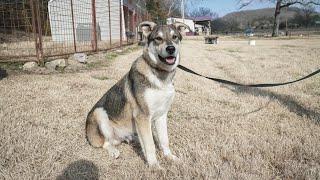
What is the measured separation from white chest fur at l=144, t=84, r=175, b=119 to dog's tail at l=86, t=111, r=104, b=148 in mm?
785

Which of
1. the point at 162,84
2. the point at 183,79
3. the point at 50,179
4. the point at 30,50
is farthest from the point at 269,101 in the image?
the point at 30,50

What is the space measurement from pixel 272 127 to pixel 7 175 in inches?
132

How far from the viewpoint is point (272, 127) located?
452 centimetres

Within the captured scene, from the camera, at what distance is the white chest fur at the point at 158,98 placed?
3.30 metres

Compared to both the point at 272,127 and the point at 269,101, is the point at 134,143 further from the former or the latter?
the point at 269,101

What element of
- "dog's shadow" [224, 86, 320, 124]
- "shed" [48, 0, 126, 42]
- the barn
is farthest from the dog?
the barn

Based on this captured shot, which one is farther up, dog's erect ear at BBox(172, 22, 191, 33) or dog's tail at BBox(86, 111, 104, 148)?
dog's erect ear at BBox(172, 22, 191, 33)

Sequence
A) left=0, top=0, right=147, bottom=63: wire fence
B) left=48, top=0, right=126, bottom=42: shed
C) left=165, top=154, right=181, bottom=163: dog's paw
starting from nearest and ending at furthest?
left=165, top=154, right=181, bottom=163: dog's paw < left=0, top=0, right=147, bottom=63: wire fence < left=48, top=0, right=126, bottom=42: shed

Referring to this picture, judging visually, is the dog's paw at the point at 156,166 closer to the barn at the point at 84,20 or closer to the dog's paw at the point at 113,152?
the dog's paw at the point at 113,152

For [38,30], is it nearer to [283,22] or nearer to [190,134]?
[190,134]

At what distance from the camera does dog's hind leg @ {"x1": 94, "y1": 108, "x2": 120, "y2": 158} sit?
12.3 ft

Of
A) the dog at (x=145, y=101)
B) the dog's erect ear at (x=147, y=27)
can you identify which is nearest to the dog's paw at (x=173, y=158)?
the dog at (x=145, y=101)

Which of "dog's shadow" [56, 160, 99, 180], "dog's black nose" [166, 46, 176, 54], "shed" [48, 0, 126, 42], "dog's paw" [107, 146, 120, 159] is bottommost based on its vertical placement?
"dog's shadow" [56, 160, 99, 180]

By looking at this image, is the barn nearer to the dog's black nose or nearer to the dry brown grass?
the dry brown grass
